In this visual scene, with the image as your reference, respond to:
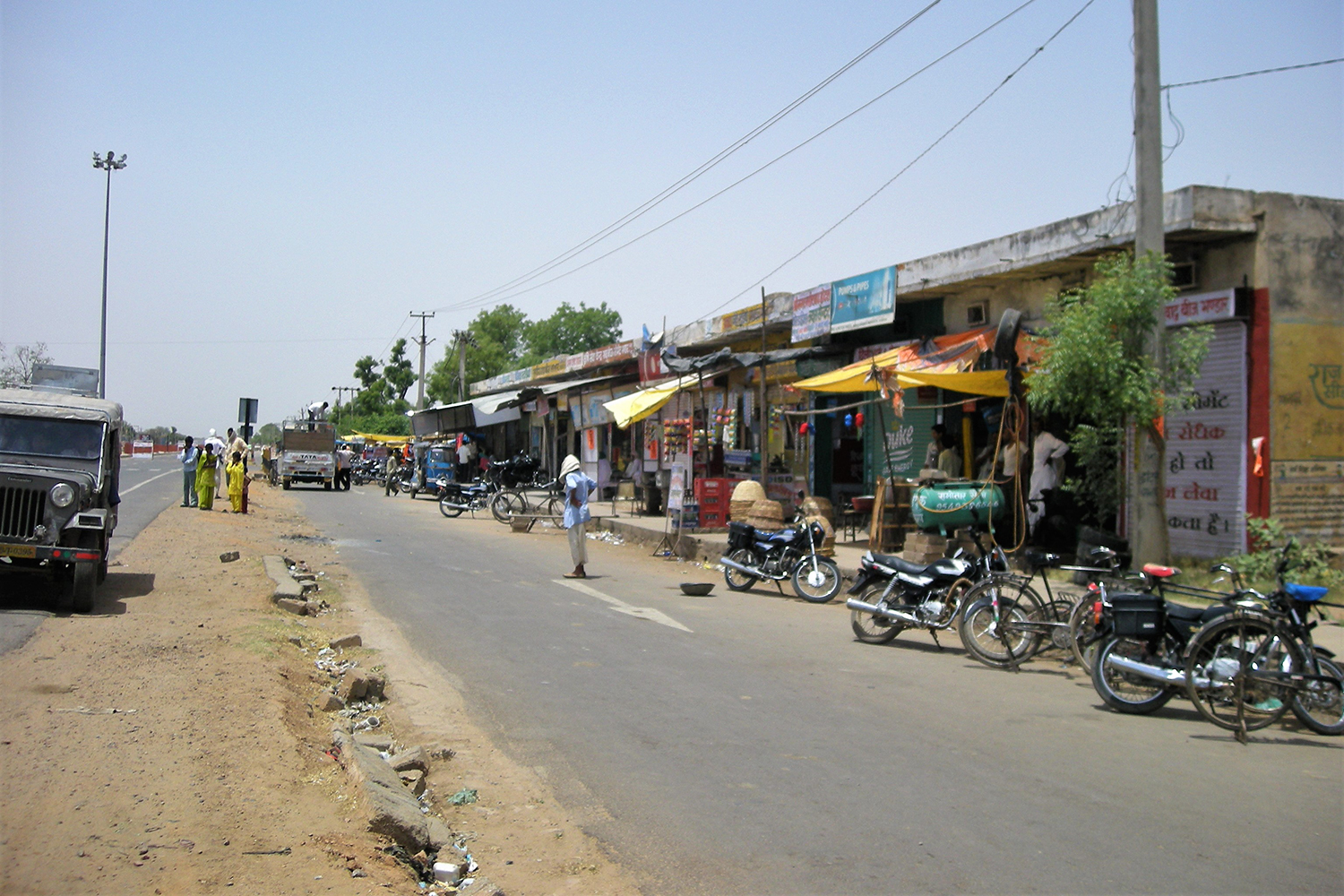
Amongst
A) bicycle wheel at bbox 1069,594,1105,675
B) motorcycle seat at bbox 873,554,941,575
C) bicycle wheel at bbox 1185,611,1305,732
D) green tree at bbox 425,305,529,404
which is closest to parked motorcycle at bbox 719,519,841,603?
motorcycle seat at bbox 873,554,941,575

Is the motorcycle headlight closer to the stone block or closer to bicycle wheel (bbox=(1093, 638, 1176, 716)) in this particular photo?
the stone block

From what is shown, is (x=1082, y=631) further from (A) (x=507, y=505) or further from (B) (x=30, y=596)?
(A) (x=507, y=505)

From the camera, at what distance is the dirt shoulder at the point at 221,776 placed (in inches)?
163

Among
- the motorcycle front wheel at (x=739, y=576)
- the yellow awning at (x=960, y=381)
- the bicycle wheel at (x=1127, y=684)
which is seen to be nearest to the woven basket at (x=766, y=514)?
the motorcycle front wheel at (x=739, y=576)

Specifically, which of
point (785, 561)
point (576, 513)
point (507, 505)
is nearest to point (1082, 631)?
point (785, 561)

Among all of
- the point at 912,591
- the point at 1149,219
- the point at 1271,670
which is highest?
the point at 1149,219

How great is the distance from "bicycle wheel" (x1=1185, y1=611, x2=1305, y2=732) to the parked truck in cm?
3989

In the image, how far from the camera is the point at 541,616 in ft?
36.9

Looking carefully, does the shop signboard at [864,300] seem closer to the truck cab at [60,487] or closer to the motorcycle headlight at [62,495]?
the truck cab at [60,487]

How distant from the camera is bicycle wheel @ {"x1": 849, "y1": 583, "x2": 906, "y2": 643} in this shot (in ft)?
33.6

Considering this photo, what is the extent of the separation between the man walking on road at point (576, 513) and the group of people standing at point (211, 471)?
1295 cm

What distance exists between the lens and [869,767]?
19.5ft

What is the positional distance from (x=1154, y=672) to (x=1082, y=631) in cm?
136

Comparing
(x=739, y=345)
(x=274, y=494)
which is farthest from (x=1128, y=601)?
(x=274, y=494)
